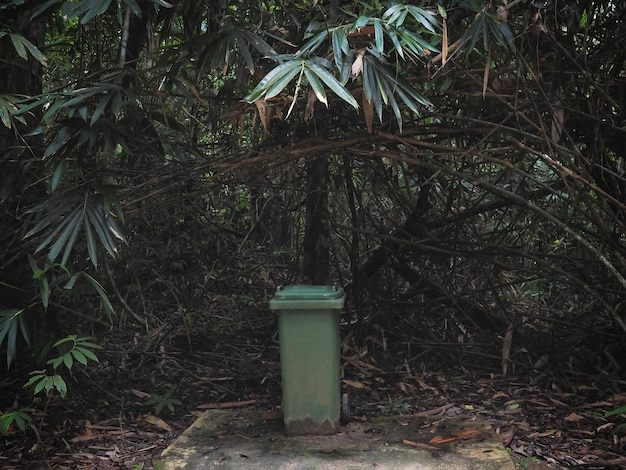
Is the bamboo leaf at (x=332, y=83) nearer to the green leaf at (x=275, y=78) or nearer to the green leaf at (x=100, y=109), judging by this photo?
the green leaf at (x=275, y=78)

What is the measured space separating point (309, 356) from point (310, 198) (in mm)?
1463

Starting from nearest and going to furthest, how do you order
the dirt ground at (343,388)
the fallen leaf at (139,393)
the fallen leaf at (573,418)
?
1. the dirt ground at (343,388)
2. the fallen leaf at (573,418)
3. the fallen leaf at (139,393)

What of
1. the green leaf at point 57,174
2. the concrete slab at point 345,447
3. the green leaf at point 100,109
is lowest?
the concrete slab at point 345,447

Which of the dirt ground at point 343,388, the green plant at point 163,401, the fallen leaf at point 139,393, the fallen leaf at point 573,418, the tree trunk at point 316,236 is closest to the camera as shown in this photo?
the dirt ground at point 343,388

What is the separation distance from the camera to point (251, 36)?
2.99 meters

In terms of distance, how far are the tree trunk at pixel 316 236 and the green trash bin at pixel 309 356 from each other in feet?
3.66

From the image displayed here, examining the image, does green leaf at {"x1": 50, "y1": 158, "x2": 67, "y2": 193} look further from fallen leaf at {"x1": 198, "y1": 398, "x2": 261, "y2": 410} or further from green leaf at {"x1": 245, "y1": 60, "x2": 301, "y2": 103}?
fallen leaf at {"x1": 198, "y1": 398, "x2": 261, "y2": 410}

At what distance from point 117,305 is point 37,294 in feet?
4.58

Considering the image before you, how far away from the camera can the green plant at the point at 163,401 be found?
3.75 metres

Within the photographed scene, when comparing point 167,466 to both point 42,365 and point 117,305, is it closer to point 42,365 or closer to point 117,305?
point 42,365

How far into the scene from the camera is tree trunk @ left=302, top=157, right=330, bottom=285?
4.39 metres

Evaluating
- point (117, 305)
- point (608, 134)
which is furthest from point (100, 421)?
point (608, 134)

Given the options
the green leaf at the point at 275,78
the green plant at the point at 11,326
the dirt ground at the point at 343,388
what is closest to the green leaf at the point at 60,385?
the green plant at the point at 11,326

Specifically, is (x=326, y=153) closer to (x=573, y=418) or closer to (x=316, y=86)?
(x=316, y=86)
